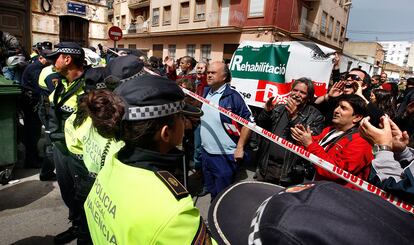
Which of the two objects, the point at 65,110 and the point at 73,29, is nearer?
the point at 65,110

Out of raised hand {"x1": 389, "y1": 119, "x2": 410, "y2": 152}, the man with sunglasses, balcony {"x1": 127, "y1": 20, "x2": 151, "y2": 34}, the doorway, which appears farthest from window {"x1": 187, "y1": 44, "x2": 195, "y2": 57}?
raised hand {"x1": 389, "y1": 119, "x2": 410, "y2": 152}

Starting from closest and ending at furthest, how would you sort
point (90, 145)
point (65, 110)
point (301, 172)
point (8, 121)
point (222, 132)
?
point (90, 145) → point (65, 110) → point (301, 172) → point (222, 132) → point (8, 121)

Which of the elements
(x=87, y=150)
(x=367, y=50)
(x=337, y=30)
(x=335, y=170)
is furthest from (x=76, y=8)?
(x=367, y=50)

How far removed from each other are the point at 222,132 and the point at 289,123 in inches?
31.8

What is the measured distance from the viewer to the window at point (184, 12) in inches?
995

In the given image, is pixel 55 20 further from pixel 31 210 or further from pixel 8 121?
pixel 31 210

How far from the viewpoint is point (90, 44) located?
1505 cm

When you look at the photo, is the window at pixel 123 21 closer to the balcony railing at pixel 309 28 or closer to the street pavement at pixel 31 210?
the balcony railing at pixel 309 28

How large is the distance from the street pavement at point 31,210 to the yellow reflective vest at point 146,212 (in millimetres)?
2353

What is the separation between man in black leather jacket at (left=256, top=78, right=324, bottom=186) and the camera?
327 cm

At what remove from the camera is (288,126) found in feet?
10.9

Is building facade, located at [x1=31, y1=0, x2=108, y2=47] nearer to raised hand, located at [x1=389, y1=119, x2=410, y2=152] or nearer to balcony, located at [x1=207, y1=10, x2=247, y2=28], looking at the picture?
balcony, located at [x1=207, y1=10, x2=247, y2=28]

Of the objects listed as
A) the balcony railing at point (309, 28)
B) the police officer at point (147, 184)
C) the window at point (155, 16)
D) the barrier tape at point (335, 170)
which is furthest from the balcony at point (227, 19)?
the police officer at point (147, 184)

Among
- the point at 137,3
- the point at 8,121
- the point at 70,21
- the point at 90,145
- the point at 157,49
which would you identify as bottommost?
the point at 8,121
